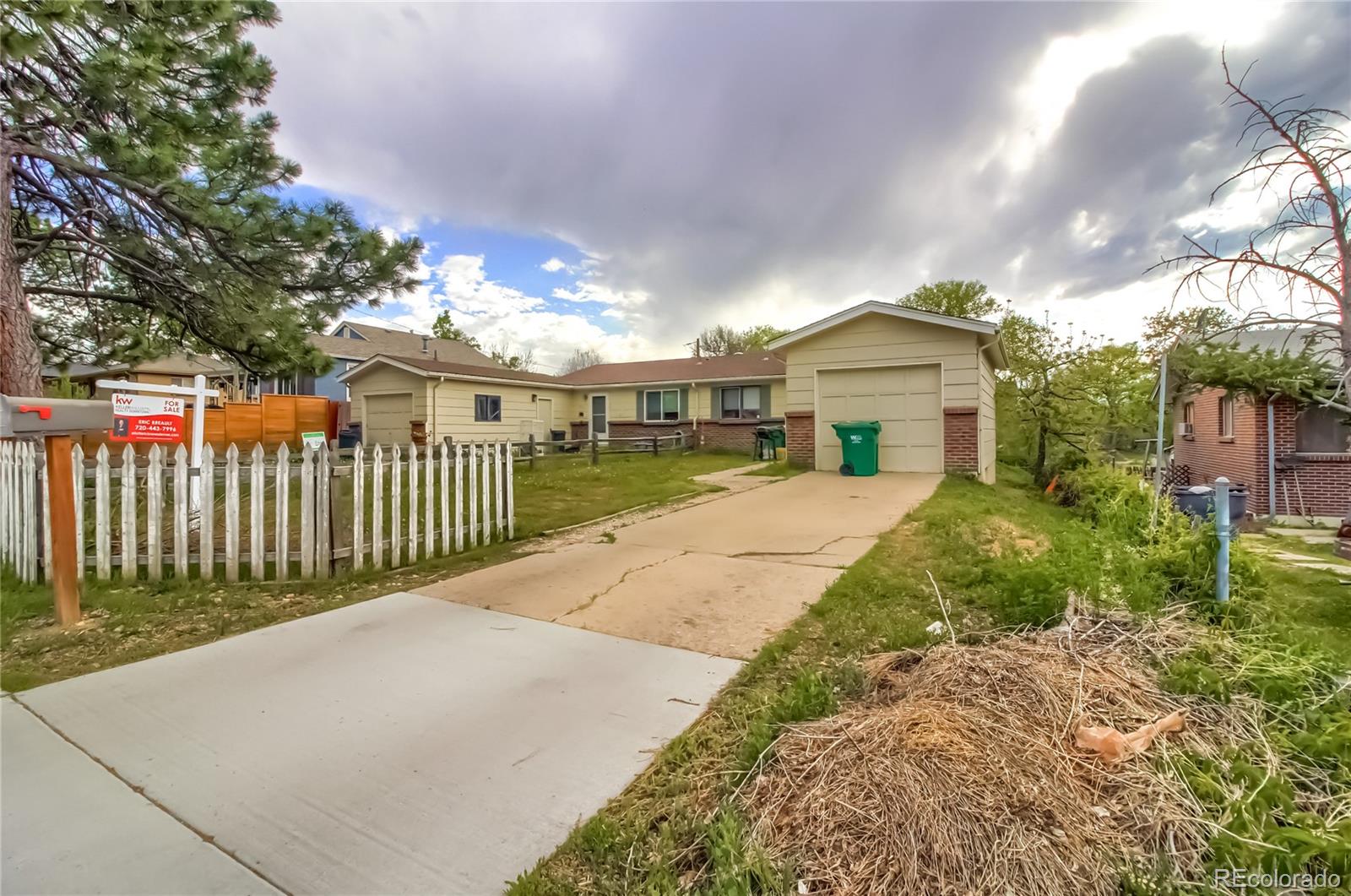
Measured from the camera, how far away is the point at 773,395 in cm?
2145

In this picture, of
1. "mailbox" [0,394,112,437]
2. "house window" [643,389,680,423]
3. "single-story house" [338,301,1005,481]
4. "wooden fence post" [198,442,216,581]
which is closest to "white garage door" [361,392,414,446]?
"single-story house" [338,301,1005,481]

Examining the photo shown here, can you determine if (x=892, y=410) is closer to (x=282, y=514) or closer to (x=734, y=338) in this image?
(x=282, y=514)

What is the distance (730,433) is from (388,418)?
39.7 ft

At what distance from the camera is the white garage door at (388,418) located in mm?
19000

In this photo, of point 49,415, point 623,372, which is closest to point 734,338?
point 623,372

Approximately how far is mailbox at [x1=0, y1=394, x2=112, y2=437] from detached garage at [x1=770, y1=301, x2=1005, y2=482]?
1186 centimetres

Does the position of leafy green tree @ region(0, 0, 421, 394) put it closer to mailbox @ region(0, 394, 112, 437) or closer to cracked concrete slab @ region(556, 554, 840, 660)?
mailbox @ region(0, 394, 112, 437)

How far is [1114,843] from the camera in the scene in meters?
1.86

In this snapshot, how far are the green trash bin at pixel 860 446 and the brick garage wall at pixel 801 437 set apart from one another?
107 cm

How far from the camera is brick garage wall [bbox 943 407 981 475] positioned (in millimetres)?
12148

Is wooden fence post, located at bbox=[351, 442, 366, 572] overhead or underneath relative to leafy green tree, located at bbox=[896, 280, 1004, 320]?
underneath

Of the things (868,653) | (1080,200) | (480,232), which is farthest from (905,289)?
(868,653)

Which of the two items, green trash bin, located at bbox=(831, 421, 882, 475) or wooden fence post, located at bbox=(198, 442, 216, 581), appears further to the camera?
green trash bin, located at bbox=(831, 421, 882, 475)

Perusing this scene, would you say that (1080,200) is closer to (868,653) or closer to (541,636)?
(868,653)
